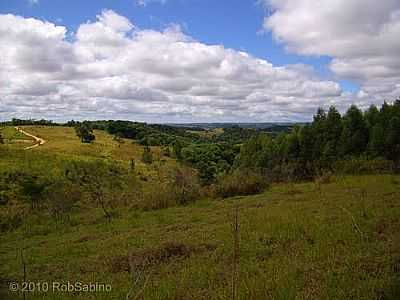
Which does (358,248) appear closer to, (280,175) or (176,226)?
(176,226)

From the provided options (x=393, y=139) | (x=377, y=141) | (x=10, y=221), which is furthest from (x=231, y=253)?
(x=393, y=139)

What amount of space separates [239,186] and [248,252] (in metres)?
11.1

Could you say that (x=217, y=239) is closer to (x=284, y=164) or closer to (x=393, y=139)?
(x=284, y=164)

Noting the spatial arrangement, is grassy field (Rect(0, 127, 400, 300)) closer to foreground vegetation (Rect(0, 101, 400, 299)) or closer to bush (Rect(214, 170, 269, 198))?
foreground vegetation (Rect(0, 101, 400, 299))

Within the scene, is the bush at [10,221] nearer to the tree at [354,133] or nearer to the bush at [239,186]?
the bush at [239,186]

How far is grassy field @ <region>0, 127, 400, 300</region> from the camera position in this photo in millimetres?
4559

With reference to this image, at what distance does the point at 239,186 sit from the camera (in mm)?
17781

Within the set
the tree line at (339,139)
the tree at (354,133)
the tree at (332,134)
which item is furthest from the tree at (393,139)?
the tree at (332,134)

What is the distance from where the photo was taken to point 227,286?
4.71m

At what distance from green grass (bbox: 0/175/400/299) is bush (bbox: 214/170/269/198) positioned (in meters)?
4.26

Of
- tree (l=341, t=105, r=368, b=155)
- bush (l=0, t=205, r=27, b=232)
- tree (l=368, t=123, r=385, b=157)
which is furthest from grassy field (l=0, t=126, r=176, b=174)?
tree (l=368, t=123, r=385, b=157)

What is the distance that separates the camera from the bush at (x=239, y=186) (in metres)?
17.6

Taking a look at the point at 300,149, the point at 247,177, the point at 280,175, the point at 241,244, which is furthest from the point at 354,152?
the point at 241,244

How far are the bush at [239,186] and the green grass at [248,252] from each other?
14.0ft
